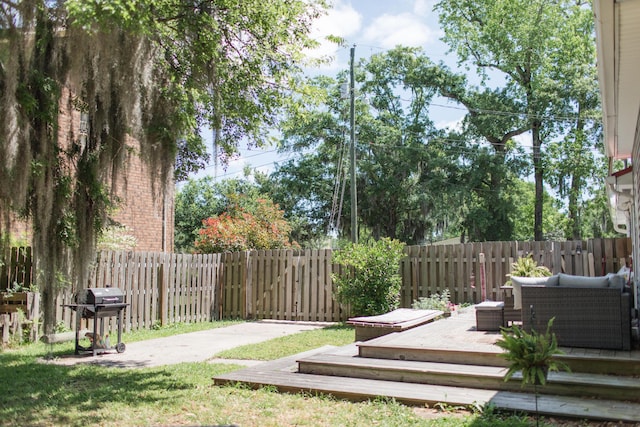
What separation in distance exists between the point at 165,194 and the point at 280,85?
Result: 2328 mm

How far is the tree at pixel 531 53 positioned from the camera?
24.7m

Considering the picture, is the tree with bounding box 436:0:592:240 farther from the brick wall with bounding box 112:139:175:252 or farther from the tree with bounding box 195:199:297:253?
the brick wall with bounding box 112:139:175:252

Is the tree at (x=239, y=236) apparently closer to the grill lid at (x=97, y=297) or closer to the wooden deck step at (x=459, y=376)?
the grill lid at (x=97, y=297)

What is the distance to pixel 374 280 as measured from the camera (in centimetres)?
1041

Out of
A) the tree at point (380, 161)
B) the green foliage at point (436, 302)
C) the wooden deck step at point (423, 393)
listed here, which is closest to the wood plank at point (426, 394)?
the wooden deck step at point (423, 393)

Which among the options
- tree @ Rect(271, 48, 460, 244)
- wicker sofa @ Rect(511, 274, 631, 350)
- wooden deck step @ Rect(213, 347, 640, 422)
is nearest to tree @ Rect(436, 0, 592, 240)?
tree @ Rect(271, 48, 460, 244)

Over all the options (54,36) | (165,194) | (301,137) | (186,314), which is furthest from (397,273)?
(301,137)

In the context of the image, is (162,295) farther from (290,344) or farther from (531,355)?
(531,355)

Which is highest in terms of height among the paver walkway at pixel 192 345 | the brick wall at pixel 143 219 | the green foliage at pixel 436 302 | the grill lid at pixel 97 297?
the brick wall at pixel 143 219

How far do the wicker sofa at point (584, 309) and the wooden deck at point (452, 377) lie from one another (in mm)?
238

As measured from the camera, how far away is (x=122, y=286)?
9977 millimetres

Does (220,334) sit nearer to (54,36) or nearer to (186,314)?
(186,314)

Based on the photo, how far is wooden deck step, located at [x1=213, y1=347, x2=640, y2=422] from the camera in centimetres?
427

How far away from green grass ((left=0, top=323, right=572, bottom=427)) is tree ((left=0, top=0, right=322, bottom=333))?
2.74 ft
